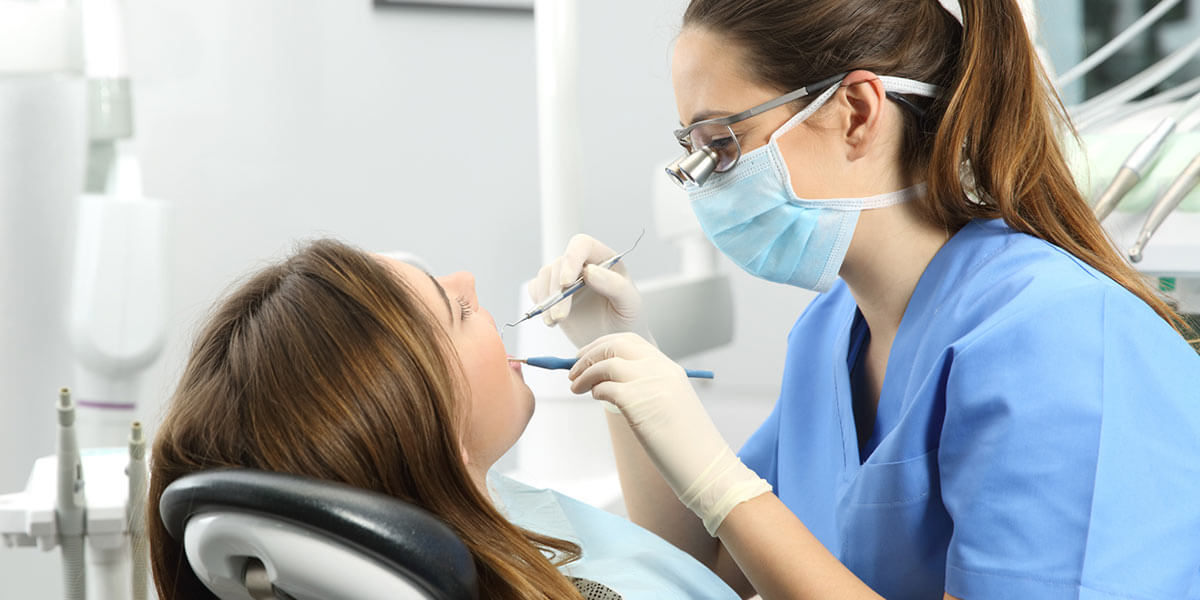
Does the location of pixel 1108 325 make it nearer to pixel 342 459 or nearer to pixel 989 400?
pixel 989 400

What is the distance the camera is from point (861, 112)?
1102 mm

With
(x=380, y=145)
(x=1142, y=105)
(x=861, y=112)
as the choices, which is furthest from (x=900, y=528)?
(x=380, y=145)

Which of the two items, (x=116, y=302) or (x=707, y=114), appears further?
(x=116, y=302)

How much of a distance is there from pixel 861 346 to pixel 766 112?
355 millimetres

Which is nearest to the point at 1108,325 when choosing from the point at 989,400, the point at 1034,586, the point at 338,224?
the point at 989,400

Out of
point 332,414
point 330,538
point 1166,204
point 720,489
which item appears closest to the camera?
point 330,538

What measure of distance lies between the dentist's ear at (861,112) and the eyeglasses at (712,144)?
0.04 m

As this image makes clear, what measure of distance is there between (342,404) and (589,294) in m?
0.60

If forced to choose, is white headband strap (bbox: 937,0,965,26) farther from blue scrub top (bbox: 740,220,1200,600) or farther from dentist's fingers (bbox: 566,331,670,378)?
dentist's fingers (bbox: 566,331,670,378)

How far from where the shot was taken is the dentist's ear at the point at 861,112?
1.08 m

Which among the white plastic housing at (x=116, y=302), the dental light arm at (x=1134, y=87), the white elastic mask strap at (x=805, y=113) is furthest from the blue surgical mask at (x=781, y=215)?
the dental light arm at (x=1134, y=87)

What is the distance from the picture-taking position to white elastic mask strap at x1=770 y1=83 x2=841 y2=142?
43.2 inches

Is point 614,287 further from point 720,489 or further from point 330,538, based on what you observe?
point 330,538

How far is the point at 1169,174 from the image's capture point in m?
1.64
